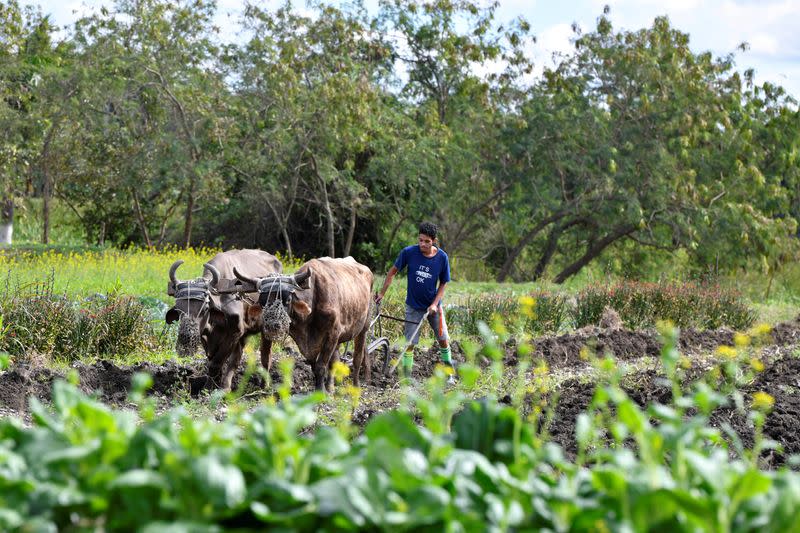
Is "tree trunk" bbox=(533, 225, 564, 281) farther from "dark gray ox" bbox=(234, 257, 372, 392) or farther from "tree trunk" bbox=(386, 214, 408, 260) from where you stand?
"dark gray ox" bbox=(234, 257, 372, 392)

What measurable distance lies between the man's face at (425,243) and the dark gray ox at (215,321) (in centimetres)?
181

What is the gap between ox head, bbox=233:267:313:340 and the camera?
950 cm

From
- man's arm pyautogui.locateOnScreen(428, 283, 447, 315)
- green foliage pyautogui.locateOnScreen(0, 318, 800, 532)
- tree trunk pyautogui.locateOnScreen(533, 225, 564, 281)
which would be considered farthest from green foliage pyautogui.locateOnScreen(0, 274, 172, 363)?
tree trunk pyautogui.locateOnScreen(533, 225, 564, 281)

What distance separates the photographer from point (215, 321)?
10250mm

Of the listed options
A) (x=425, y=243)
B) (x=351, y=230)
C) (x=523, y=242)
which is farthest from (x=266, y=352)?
(x=523, y=242)

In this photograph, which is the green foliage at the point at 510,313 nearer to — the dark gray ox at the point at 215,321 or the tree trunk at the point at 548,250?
the dark gray ox at the point at 215,321

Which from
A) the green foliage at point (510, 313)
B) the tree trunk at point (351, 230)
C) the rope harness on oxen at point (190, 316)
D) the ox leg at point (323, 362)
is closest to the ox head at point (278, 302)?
the rope harness on oxen at point (190, 316)

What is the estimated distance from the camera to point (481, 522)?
104 inches

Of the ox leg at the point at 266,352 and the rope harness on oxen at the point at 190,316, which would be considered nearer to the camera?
the rope harness on oxen at the point at 190,316

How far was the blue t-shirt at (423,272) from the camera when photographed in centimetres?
1091

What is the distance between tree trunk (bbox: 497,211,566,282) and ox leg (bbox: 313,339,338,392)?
57.0 feet

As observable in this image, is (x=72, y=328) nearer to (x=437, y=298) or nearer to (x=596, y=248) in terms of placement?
(x=437, y=298)

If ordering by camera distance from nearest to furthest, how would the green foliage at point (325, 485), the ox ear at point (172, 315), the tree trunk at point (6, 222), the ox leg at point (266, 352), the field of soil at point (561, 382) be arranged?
the green foliage at point (325, 485), the field of soil at point (561, 382), the ox ear at point (172, 315), the ox leg at point (266, 352), the tree trunk at point (6, 222)

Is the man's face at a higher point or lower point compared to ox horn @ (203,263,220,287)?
higher
